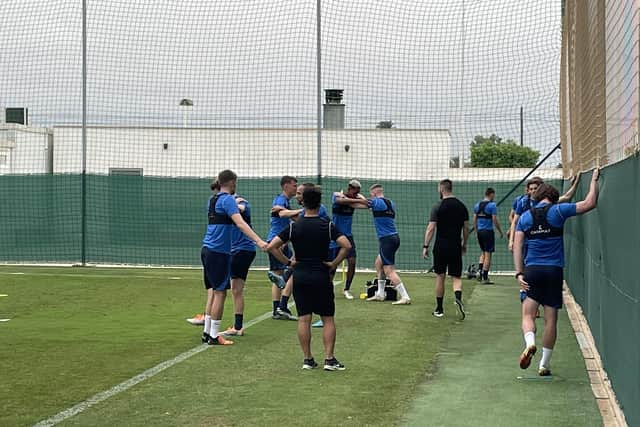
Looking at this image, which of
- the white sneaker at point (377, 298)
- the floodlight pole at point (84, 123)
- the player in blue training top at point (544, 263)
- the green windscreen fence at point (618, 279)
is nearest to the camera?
the green windscreen fence at point (618, 279)

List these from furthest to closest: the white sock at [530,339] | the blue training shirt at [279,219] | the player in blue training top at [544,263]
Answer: the blue training shirt at [279,219] < the player in blue training top at [544,263] < the white sock at [530,339]

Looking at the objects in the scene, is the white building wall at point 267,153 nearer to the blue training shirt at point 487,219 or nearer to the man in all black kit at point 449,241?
the blue training shirt at point 487,219

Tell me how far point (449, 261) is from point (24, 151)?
69.2 feet

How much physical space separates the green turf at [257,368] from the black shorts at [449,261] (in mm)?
717

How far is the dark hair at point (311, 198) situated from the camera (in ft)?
30.8

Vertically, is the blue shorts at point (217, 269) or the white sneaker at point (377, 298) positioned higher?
the blue shorts at point (217, 269)

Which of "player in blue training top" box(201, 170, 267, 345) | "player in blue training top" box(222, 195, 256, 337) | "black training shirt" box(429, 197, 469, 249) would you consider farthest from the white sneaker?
"player in blue training top" box(201, 170, 267, 345)

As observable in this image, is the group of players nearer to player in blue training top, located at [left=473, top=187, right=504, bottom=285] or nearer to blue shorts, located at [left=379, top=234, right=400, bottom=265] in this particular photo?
blue shorts, located at [left=379, top=234, right=400, bottom=265]

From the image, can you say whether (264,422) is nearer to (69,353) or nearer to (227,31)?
(69,353)

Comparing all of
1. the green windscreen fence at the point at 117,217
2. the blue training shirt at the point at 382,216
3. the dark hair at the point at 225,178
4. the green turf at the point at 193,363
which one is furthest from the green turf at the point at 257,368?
the green windscreen fence at the point at 117,217

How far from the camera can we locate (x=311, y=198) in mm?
9430

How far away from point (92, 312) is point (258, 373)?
5909mm

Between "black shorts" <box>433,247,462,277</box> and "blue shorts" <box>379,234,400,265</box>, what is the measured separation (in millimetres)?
1826

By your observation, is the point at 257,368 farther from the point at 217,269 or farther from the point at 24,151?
the point at 24,151
